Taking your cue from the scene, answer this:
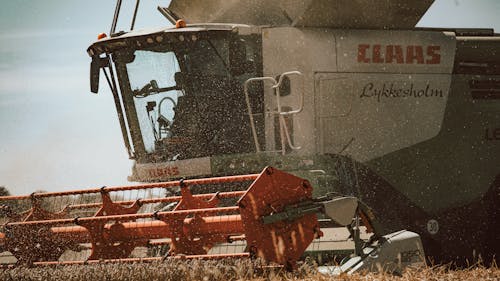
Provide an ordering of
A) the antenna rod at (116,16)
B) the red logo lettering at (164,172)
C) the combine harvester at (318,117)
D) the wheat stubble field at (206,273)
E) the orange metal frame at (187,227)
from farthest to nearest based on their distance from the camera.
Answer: the antenna rod at (116,16) < the red logo lettering at (164,172) < the combine harvester at (318,117) < the orange metal frame at (187,227) < the wheat stubble field at (206,273)

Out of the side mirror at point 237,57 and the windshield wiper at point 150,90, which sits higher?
the side mirror at point 237,57

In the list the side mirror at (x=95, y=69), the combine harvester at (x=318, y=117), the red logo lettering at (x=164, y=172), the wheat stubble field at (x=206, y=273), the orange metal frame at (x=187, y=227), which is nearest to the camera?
the wheat stubble field at (x=206, y=273)

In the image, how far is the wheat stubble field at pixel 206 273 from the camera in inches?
138

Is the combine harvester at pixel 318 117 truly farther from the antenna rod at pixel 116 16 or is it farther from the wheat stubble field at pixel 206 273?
the wheat stubble field at pixel 206 273

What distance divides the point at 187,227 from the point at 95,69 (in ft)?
7.23

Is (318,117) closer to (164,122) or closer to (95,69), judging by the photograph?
(164,122)

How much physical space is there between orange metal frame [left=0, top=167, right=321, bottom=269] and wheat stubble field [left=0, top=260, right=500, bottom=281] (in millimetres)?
104

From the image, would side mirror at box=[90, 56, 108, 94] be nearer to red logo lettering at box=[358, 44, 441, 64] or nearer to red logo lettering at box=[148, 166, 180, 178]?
red logo lettering at box=[148, 166, 180, 178]

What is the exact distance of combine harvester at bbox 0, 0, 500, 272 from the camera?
5.17m

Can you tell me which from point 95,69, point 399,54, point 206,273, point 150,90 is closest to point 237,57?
point 150,90

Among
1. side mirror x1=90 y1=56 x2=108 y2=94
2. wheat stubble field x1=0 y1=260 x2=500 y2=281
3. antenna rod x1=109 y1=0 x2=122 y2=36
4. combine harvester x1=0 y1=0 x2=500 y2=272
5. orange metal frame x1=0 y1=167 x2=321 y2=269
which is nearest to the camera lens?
wheat stubble field x1=0 y1=260 x2=500 y2=281

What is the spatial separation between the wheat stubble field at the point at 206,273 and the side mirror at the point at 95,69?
1984 mm

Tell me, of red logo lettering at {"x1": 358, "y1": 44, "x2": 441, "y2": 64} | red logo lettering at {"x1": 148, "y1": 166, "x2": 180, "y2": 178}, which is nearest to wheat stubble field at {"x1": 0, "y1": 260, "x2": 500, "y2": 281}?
red logo lettering at {"x1": 148, "y1": 166, "x2": 180, "y2": 178}

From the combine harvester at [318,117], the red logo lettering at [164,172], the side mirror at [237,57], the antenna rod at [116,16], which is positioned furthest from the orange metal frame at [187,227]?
the antenna rod at [116,16]
